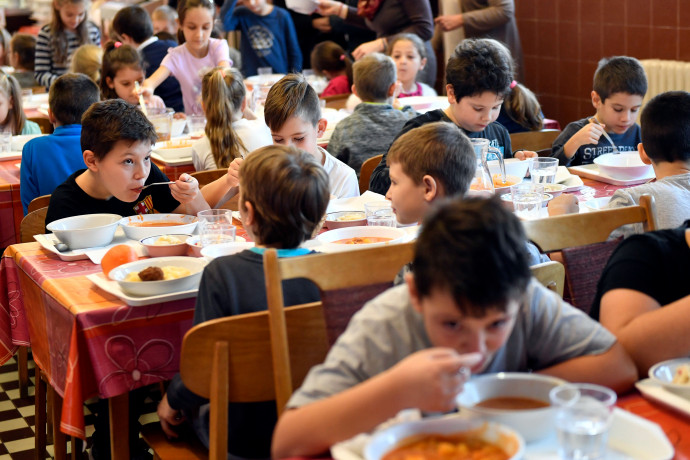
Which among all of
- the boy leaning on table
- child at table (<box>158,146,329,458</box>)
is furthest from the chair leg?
the boy leaning on table

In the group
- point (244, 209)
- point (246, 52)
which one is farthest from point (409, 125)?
point (246, 52)

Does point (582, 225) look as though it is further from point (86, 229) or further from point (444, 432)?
point (86, 229)

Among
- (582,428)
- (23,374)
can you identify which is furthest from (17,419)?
(582,428)

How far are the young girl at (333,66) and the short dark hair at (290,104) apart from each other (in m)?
2.75

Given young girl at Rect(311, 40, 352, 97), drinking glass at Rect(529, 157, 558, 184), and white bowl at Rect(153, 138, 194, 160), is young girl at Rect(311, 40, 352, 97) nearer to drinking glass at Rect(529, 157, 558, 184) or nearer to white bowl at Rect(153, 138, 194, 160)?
white bowl at Rect(153, 138, 194, 160)

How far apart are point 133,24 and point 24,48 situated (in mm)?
2029

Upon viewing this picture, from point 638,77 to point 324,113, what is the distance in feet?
5.84

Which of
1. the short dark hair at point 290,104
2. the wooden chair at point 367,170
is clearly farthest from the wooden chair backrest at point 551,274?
the wooden chair at point 367,170

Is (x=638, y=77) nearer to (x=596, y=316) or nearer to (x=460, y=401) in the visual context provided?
(x=596, y=316)

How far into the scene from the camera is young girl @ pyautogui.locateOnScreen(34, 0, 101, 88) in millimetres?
6426

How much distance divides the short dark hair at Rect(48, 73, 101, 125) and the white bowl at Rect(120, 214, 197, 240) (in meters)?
1.21

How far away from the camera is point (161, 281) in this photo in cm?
204

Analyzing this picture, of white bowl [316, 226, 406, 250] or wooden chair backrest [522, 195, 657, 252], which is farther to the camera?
white bowl [316, 226, 406, 250]

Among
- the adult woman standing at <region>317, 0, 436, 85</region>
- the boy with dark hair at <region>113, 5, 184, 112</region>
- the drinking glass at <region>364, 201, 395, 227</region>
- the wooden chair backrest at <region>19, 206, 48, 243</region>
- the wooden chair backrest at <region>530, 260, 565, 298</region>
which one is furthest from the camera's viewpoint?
the adult woman standing at <region>317, 0, 436, 85</region>
